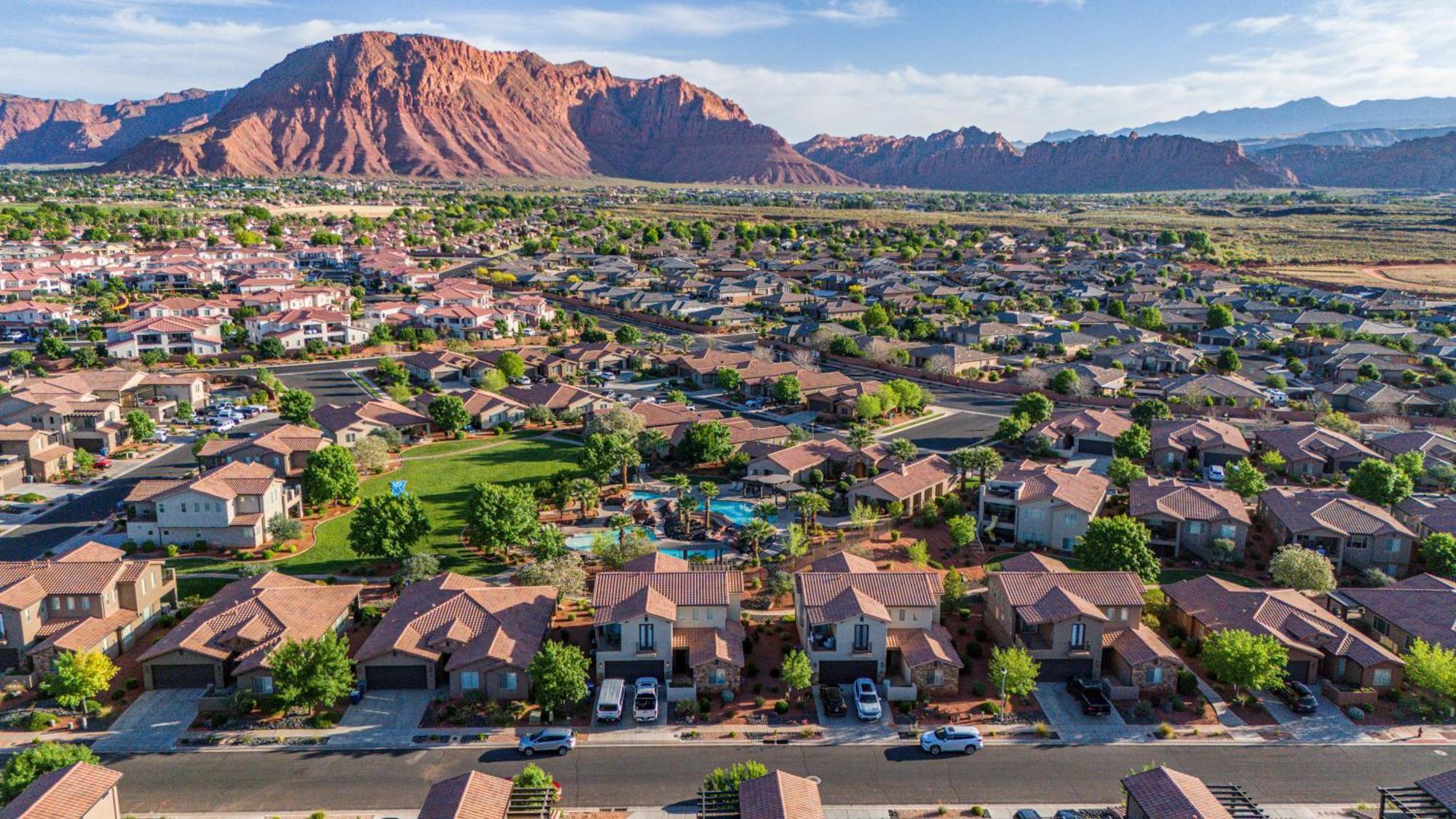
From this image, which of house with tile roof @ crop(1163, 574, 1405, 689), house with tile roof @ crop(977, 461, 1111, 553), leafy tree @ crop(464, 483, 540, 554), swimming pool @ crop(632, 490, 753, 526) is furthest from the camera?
swimming pool @ crop(632, 490, 753, 526)

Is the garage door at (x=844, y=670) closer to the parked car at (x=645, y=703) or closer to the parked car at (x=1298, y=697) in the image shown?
the parked car at (x=645, y=703)

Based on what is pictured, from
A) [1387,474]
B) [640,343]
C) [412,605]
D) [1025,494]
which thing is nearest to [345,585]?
[412,605]

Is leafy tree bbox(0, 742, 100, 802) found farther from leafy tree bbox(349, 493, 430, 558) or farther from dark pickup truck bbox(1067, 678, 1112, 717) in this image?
dark pickup truck bbox(1067, 678, 1112, 717)

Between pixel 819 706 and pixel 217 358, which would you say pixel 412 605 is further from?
pixel 217 358

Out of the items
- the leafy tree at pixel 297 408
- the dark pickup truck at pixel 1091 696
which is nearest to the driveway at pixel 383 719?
the dark pickup truck at pixel 1091 696

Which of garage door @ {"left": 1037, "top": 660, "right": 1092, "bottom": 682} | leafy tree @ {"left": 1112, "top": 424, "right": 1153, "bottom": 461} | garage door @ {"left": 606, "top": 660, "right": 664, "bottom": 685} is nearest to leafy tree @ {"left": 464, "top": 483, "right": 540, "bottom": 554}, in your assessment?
garage door @ {"left": 606, "top": 660, "right": 664, "bottom": 685}
